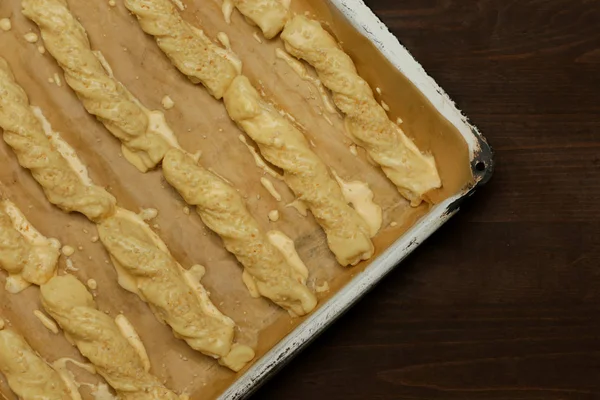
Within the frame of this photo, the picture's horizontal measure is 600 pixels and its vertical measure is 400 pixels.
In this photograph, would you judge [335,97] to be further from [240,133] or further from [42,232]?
[42,232]

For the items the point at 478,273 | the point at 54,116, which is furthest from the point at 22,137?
the point at 478,273

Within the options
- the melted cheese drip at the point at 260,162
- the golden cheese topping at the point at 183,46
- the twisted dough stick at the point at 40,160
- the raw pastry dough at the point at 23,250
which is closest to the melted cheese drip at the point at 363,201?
the melted cheese drip at the point at 260,162

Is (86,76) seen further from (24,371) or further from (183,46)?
(24,371)

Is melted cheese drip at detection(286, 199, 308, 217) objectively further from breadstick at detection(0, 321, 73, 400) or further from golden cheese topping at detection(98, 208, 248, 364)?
breadstick at detection(0, 321, 73, 400)

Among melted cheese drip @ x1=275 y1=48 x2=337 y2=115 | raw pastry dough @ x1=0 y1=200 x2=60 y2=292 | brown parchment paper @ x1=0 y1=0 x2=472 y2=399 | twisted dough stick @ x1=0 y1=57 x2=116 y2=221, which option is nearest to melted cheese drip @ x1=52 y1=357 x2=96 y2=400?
brown parchment paper @ x1=0 y1=0 x2=472 y2=399

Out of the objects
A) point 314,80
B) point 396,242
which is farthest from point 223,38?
point 396,242

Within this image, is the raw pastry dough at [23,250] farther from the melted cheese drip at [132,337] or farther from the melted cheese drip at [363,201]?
the melted cheese drip at [363,201]
